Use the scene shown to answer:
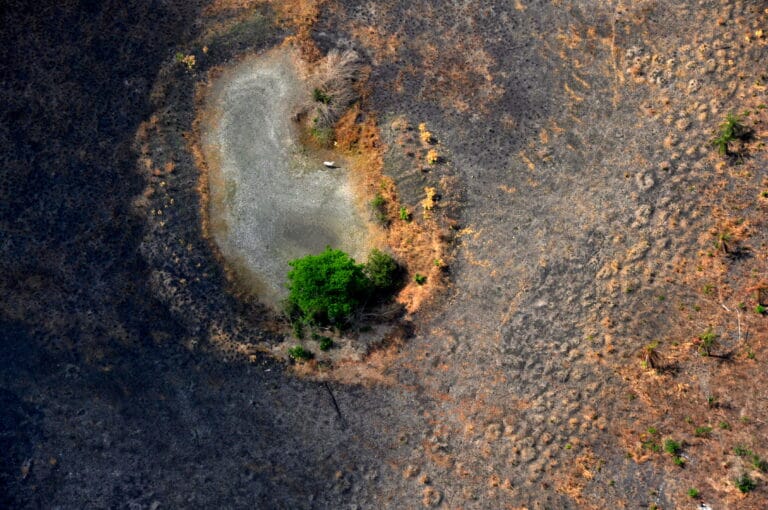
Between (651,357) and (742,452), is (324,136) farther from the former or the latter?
(742,452)

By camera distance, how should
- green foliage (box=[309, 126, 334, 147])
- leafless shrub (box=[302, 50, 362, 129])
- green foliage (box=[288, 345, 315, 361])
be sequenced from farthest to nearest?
1. green foliage (box=[309, 126, 334, 147])
2. leafless shrub (box=[302, 50, 362, 129])
3. green foliage (box=[288, 345, 315, 361])

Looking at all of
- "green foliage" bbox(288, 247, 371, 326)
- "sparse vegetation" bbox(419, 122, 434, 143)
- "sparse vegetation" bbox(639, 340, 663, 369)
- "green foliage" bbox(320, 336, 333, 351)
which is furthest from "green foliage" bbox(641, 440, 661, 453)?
"sparse vegetation" bbox(419, 122, 434, 143)

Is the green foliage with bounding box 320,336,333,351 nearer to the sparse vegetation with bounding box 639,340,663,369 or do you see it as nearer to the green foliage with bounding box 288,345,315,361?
the green foliage with bounding box 288,345,315,361

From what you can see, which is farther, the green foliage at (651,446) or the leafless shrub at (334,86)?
the leafless shrub at (334,86)

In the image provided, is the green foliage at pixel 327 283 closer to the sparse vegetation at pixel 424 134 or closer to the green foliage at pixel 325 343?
the green foliage at pixel 325 343

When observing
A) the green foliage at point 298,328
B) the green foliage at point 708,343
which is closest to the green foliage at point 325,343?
the green foliage at point 298,328

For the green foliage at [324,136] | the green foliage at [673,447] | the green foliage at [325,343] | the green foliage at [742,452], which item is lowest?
the green foliage at [742,452]

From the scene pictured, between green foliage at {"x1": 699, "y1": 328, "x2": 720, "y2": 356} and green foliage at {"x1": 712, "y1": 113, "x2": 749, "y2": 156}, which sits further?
green foliage at {"x1": 712, "y1": 113, "x2": 749, "y2": 156}
